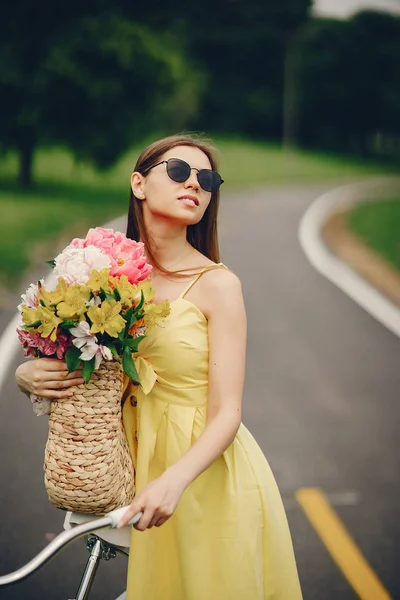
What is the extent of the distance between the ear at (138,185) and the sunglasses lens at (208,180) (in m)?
0.19

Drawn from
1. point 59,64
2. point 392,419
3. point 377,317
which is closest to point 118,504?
point 392,419

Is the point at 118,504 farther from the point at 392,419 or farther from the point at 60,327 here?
the point at 392,419

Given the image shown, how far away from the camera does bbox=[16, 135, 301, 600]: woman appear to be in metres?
2.41

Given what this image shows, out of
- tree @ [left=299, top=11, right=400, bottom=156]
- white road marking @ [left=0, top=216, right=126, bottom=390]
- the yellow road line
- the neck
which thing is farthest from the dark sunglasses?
tree @ [left=299, top=11, right=400, bottom=156]

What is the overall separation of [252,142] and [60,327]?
2264 inches

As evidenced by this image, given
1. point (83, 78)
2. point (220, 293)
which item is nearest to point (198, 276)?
point (220, 293)

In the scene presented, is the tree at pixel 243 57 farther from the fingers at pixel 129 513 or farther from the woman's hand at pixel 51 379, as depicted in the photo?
the fingers at pixel 129 513

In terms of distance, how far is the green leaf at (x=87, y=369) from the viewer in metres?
2.16

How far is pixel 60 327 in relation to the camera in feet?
7.14

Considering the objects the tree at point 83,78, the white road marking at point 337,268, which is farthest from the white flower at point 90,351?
the tree at point 83,78

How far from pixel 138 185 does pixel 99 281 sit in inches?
22.0

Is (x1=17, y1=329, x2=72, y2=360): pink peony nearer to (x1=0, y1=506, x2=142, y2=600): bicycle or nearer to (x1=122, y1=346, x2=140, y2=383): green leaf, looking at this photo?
(x1=122, y1=346, x2=140, y2=383): green leaf

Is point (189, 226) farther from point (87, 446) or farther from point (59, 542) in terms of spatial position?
point (59, 542)

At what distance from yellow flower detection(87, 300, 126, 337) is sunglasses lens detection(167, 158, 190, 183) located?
54cm
